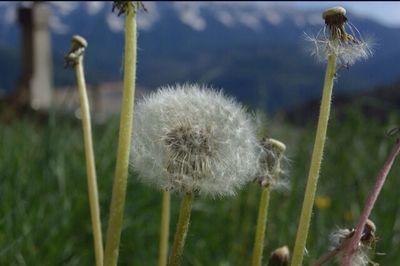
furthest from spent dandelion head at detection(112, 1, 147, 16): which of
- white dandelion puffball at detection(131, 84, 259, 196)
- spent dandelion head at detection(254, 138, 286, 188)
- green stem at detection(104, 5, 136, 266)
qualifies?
spent dandelion head at detection(254, 138, 286, 188)

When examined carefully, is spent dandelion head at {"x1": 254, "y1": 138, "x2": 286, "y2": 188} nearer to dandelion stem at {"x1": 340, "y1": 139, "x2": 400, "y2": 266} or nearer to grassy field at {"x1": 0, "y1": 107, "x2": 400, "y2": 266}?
dandelion stem at {"x1": 340, "y1": 139, "x2": 400, "y2": 266}

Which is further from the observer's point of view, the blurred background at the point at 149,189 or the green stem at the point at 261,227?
the blurred background at the point at 149,189

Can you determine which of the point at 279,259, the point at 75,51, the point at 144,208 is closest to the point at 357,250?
the point at 279,259

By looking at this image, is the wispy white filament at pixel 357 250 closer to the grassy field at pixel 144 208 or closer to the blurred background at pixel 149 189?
the blurred background at pixel 149 189

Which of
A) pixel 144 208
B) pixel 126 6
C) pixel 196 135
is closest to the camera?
pixel 126 6

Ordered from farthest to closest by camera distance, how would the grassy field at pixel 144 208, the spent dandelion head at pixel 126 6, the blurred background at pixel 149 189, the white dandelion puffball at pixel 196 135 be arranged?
the grassy field at pixel 144 208 < the blurred background at pixel 149 189 < the white dandelion puffball at pixel 196 135 < the spent dandelion head at pixel 126 6

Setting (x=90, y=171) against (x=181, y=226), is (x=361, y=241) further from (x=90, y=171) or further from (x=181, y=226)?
(x=90, y=171)

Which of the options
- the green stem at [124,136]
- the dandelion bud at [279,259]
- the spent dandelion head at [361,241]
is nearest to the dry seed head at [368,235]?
the spent dandelion head at [361,241]
